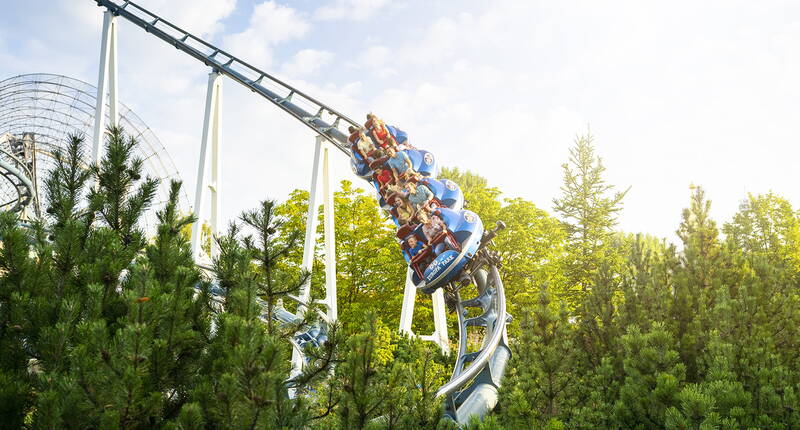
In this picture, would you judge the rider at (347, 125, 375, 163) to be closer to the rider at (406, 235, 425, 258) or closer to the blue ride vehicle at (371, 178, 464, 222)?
the blue ride vehicle at (371, 178, 464, 222)

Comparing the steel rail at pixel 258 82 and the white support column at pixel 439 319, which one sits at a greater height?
the steel rail at pixel 258 82

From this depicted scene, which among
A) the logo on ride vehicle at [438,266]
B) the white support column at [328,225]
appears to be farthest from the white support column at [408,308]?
the logo on ride vehicle at [438,266]

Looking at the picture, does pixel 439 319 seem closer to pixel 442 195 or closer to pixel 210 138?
pixel 442 195

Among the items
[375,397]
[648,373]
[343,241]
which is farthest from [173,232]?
[343,241]

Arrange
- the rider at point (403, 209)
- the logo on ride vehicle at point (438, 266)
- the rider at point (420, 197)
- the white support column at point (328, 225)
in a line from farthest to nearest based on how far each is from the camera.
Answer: the white support column at point (328, 225)
the rider at point (403, 209)
the rider at point (420, 197)
the logo on ride vehicle at point (438, 266)

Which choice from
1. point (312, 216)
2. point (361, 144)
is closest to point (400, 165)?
point (361, 144)

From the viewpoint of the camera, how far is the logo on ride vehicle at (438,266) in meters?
12.8

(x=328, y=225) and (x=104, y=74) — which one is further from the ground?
(x=104, y=74)

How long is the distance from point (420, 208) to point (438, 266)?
4.88ft

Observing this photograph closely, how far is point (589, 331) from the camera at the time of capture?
26.6ft

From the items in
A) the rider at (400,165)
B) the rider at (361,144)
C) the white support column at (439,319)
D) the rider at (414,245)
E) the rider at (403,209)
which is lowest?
the white support column at (439,319)

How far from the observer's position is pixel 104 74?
18.2 m

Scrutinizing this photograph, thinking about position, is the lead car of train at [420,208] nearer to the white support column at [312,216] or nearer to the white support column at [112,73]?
the white support column at [312,216]

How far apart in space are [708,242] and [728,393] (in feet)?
12.6
